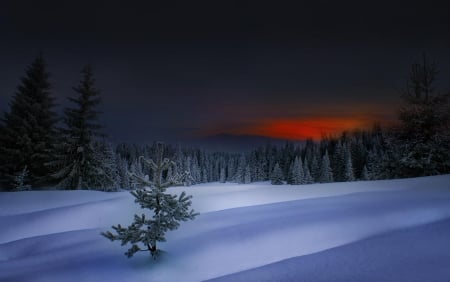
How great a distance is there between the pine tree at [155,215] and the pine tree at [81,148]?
1850 centimetres

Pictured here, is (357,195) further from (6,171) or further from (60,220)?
(6,171)

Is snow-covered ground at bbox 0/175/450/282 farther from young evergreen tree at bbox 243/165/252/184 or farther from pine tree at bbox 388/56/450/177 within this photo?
young evergreen tree at bbox 243/165/252/184

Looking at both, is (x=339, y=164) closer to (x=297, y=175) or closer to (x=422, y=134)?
(x=297, y=175)

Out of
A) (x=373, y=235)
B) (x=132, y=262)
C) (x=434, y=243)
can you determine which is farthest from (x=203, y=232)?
(x=434, y=243)

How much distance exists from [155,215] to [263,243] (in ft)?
8.89

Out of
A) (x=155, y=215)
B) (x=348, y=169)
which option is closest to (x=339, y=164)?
(x=348, y=169)

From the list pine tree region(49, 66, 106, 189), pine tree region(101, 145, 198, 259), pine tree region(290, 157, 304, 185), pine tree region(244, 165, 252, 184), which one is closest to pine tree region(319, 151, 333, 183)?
pine tree region(290, 157, 304, 185)

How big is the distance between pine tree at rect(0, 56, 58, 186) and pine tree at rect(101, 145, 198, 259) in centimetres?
1929

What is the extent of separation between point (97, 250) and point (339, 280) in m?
6.25

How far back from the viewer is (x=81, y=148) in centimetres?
2395

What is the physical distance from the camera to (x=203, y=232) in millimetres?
8578

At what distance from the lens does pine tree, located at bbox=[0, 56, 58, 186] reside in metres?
23.1

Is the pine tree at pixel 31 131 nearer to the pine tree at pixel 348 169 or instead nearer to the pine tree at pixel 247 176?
the pine tree at pixel 348 169

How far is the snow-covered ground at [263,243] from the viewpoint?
218 inches
